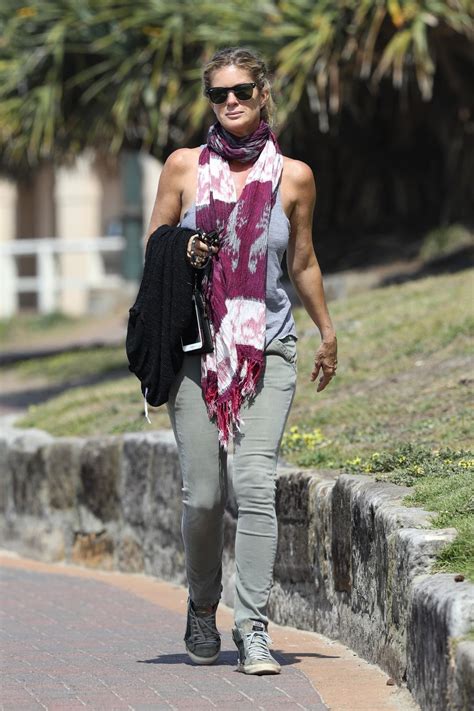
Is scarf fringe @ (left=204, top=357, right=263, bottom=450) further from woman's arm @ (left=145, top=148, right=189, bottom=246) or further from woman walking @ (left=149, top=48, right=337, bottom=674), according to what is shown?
woman's arm @ (left=145, top=148, right=189, bottom=246)

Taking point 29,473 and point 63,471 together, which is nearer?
point 63,471

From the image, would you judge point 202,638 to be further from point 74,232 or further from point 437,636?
point 74,232

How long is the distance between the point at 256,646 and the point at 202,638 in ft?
0.96

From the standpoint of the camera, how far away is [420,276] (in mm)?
12672

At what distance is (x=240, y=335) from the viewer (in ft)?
16.2

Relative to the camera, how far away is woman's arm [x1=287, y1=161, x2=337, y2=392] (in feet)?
16.8

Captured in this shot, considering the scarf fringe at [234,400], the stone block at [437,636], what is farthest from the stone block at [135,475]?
the stone block at [437,636]

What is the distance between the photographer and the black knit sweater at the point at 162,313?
16.4 feet

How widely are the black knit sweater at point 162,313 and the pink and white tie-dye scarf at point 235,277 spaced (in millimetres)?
90

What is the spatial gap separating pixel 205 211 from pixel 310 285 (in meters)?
0.44

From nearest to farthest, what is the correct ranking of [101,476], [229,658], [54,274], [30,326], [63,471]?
[229,658]
[101,476]
[63,471]
[30,326]
[54,274]

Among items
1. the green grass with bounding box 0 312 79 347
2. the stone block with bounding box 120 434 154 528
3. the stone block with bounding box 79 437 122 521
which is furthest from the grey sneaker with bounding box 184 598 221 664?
the green grass with bounding box 0 312 79 347

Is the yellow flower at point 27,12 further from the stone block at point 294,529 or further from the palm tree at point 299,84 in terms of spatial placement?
the stone block at point 294,529

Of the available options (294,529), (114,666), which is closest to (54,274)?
(294,529)
